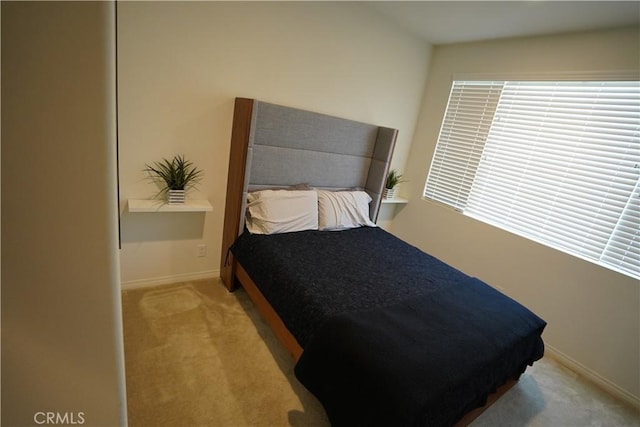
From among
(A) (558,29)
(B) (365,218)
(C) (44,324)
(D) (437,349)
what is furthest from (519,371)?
(A) (558,29)

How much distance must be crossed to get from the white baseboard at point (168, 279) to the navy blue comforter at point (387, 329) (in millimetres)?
542

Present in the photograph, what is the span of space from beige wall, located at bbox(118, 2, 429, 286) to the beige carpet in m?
0.45

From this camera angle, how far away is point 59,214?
15.3 inches

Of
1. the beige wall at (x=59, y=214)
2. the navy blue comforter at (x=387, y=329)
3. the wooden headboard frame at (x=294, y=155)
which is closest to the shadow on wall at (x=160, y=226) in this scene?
the wooden headboard frame at (x=294, y=155)

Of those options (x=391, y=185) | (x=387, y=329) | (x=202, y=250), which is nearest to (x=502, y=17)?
(x=391, y=185)

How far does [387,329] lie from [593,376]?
83.8 inches

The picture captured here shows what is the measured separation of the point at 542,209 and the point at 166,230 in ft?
10.6

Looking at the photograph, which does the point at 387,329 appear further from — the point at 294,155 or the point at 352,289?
the point at 294,155

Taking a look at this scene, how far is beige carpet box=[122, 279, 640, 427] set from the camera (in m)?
1.45

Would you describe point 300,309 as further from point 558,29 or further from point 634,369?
point 558,29

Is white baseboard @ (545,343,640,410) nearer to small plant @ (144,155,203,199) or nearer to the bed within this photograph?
the bed

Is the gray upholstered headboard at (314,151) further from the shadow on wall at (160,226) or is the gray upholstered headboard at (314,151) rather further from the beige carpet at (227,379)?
the beige carpet at (227,379)

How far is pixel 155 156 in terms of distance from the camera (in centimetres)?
199

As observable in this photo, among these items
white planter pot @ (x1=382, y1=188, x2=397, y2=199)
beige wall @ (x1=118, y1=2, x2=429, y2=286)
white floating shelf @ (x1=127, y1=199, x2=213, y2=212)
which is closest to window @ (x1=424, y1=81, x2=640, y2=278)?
white planter pot @ (x1=382, y1=188, x2=397, y2=199)
